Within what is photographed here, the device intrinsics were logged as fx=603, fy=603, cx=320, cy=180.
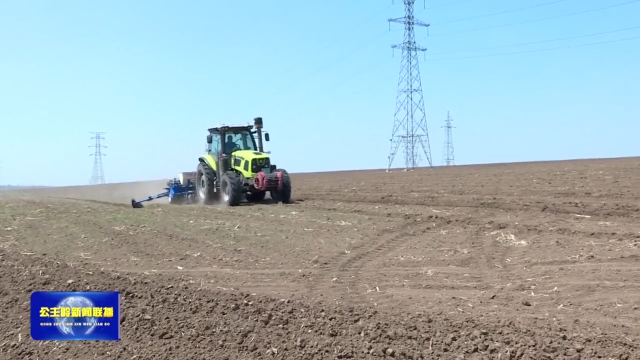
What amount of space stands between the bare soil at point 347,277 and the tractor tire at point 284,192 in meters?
1.95

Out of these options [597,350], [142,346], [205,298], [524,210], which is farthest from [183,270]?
[524,210]

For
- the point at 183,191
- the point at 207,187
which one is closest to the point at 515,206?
the point at 207,187

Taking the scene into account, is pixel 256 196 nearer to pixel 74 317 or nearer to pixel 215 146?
pixel 215 146

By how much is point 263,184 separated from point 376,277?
9388 millimetres

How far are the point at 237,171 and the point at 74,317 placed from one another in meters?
12.4

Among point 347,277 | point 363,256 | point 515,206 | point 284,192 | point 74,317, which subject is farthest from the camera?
point 284,192

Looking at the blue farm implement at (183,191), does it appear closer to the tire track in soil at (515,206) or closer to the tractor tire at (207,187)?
the tractor tire at (207,187)

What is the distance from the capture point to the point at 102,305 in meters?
5.90

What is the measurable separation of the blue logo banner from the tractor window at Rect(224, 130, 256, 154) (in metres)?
12.6

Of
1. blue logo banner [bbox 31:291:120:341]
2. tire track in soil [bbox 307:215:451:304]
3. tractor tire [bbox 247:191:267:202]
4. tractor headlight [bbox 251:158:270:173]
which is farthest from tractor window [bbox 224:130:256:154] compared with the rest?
blue logo banner [bbox 31:291:120:341]

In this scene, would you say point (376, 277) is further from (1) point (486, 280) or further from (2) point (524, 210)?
(2) point (524, 210)

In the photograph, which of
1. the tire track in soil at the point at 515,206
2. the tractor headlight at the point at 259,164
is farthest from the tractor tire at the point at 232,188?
the tire track in soil at the point at 515,206

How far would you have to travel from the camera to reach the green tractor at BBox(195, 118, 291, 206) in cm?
1711

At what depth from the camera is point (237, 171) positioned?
709 inches
